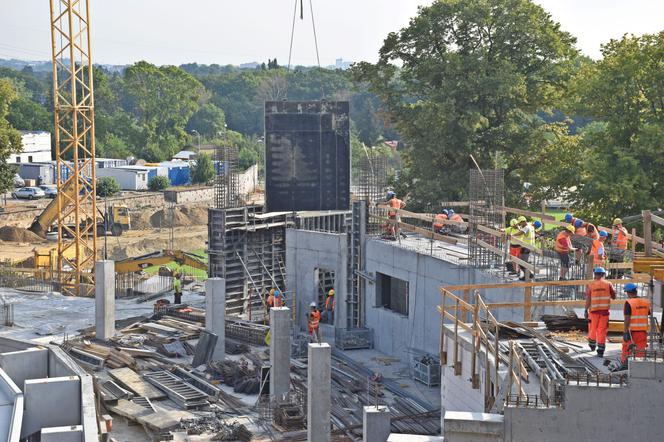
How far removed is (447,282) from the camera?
2695 centimetres

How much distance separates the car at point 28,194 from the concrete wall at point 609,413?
7176 cm

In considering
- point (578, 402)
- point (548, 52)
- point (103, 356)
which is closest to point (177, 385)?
point (103, 356)

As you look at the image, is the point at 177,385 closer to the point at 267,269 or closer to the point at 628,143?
the point at 267,269

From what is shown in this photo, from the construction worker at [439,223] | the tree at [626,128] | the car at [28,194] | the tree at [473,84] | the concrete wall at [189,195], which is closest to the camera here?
the construction worker at [439,223]

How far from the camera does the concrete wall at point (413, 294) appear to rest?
26625 millimetres

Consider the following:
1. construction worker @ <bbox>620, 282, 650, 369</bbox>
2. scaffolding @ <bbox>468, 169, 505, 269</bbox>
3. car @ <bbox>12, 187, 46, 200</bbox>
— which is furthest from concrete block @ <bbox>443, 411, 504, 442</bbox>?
car @ <bbox>12, 187, 46, 200</bbox>

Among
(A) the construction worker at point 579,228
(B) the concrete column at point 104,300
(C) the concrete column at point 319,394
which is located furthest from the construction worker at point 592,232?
(B) the concrete column at point 104,300

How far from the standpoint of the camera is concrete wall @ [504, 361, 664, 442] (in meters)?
13.6

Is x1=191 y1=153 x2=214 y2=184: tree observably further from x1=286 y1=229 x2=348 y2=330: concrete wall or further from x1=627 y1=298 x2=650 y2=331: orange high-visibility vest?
x1=627 y1=298 x2=650 y2=331: orange high-visibility vest

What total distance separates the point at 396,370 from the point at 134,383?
21.9ft

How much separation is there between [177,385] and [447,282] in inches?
283

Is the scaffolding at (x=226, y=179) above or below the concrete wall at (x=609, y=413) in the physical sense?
above

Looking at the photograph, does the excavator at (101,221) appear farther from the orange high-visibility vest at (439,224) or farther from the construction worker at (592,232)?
the construction worker at (592,232)

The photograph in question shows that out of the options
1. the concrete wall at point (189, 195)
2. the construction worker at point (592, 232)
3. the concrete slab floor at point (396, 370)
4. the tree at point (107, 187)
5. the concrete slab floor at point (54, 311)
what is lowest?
the concrete slab floor at point (396, 370)
